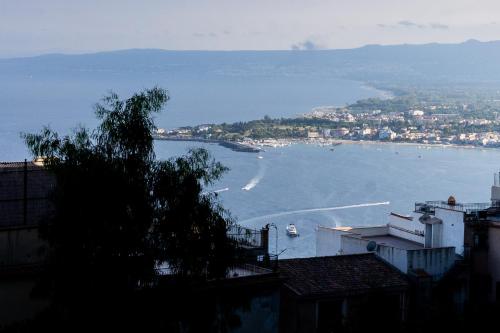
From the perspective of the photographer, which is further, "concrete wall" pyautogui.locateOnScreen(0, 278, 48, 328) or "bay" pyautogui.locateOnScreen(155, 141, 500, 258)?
"bay" pyautogui.locateOnScreen(155, 141, 500, 258)

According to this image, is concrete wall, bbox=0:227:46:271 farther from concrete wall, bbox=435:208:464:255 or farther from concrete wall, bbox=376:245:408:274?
concrete wall, bbox=435:208:464:255

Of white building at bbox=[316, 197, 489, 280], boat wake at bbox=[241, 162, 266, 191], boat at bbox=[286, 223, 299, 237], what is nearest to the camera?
Answer: white building at bbox=[316, 197, 489, 280]

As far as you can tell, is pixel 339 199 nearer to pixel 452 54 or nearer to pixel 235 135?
pixel 235 135

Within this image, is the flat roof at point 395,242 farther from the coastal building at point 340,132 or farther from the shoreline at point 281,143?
the coastal building at point 340,132

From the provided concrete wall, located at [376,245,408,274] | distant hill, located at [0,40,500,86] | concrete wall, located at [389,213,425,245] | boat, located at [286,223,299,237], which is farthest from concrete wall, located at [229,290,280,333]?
distant hill, located at [0,40,500,86]

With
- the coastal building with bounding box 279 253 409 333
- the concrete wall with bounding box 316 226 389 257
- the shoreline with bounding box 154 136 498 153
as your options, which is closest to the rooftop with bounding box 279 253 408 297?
the coastal building with bounding box 279 253 409 333

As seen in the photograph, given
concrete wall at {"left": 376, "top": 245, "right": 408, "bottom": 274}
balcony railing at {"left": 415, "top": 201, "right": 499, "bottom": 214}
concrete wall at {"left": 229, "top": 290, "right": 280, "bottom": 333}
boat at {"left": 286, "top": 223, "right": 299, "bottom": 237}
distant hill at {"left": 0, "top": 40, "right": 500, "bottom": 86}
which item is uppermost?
distant hill at {"left": 0, "top": 40, "right": 500, "bottom": 86}

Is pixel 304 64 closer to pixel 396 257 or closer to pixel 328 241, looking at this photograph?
pixel 328 241

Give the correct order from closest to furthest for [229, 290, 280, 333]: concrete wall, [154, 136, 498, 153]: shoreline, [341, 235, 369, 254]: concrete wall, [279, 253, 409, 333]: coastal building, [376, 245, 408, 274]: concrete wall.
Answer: [229, 290, 280, 333]: concrete wall → [279, 253, 409, 333]: coastal building → [376, 245, 408, 274]: concrete wall → [341, 235, 369, 254]: concrete wall → [154, 136, 498, 153]: shoreline

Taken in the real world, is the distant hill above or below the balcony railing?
above
